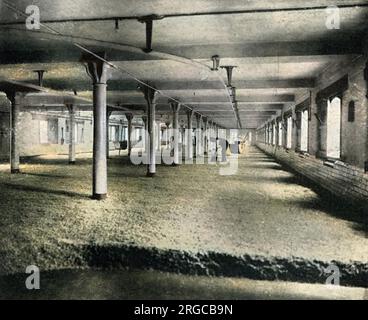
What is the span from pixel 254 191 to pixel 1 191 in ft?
22.5

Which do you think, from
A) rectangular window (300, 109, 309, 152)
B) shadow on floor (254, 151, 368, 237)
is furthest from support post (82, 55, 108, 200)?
rectangular window (300, 109, 309, 152)

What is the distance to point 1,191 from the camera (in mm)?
9617

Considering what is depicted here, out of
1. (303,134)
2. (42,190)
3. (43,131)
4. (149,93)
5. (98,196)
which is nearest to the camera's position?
(98,196)

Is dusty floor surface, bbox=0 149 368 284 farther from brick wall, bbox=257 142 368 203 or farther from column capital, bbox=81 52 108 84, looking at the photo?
column capital, bbox=81 52 108 84

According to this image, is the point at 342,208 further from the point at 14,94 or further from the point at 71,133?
the point at 71,133

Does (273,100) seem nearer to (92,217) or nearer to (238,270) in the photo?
(92,217)

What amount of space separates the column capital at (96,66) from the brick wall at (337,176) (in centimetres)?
588

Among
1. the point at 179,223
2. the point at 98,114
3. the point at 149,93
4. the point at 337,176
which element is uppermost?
the point at 149,93

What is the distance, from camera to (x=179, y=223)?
6.27 m

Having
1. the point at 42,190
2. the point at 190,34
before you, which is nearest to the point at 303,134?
the point at 190,34

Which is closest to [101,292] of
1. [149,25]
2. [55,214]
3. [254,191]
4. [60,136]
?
[55,214]

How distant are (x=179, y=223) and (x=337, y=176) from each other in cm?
468

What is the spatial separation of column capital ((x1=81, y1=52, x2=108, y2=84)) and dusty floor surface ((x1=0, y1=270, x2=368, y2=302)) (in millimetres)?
4907

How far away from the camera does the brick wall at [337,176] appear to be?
278 inches
